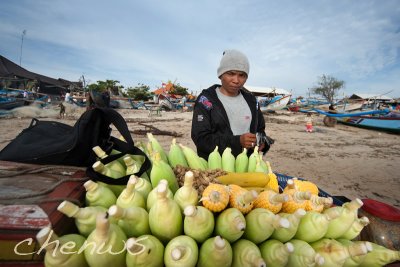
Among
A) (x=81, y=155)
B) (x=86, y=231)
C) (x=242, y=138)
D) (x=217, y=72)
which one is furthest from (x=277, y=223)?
(x=217, y=72)

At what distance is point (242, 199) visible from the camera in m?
0.94

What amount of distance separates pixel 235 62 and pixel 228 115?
576 millimetres

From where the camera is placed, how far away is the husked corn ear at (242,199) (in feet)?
2.97

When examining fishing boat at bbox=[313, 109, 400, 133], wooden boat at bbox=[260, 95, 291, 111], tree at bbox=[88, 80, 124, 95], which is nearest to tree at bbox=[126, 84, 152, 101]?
tree at bbox=[88, 80, 124, 95]

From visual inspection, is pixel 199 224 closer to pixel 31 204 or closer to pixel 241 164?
pixel 31 204

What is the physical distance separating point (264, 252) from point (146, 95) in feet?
159

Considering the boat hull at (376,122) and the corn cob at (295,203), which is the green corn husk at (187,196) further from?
the boat hull at (376,122)

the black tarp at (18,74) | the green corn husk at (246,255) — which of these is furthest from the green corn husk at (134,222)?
the black tarp at (18,74)

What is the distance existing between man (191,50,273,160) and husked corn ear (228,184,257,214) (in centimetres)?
123

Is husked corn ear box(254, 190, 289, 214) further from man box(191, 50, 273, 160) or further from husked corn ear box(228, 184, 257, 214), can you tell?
man box(191, 50, 273, 160)

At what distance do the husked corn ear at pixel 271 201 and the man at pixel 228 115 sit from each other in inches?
45.4

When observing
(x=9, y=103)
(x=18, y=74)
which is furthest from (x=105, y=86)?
(x=9, y=103)

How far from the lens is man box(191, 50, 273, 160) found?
2.26 metres

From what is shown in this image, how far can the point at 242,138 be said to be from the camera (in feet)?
7.15
